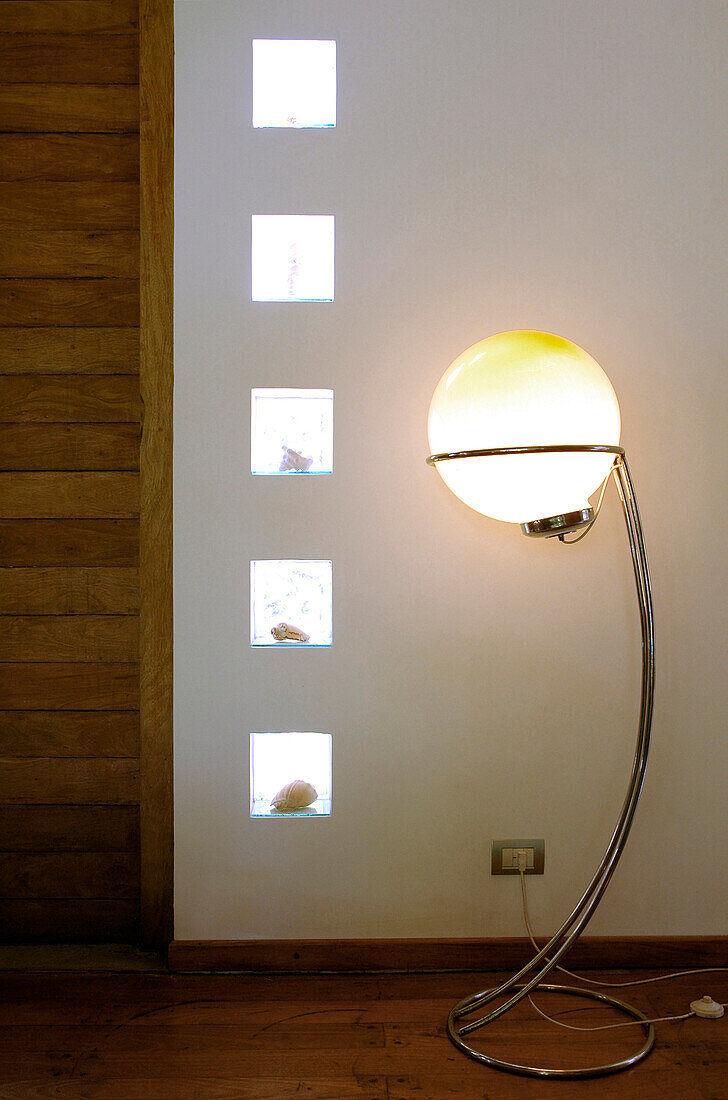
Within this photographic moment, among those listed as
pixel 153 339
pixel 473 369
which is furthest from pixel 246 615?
pixel 473 369

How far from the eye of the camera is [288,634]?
1.88 metres

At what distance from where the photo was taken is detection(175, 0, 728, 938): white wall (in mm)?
1861

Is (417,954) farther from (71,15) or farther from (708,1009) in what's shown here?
(71,15)

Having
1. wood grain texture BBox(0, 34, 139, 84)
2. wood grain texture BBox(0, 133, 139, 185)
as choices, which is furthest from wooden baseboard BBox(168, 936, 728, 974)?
wood grain texture BBox(0, 34, 139, 84)

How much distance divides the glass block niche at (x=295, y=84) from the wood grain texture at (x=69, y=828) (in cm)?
155

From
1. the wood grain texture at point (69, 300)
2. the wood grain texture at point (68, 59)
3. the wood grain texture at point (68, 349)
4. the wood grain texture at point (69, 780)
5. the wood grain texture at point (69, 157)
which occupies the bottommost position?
the wood grain texture at point (69, 780)

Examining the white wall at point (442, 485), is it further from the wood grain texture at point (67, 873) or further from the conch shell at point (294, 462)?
the wood grain texture at point (67, 873)

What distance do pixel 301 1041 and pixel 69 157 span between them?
6.22ft

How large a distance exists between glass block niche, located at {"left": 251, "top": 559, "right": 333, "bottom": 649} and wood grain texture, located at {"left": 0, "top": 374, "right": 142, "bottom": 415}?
0.49 m

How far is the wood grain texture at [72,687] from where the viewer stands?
6.64ft

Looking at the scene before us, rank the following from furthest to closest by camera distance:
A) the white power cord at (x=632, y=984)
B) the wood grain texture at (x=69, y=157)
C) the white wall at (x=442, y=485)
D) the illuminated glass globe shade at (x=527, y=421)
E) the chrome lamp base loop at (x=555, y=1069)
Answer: the wood grain texture at (x=69, y=157) < the white wall at (x=442, y=485) < the white power cord at (x=632, y=984) < the chrome lamp base loop at (x=555, y=1069) < the illuminated glass globe shade at (x=527, y=421)

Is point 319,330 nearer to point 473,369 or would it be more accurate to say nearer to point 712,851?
point 473,369

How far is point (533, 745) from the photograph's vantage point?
192cm

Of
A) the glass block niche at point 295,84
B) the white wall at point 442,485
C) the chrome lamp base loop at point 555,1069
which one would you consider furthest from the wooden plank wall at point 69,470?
the chrome lamp base loop at point 555,1069
